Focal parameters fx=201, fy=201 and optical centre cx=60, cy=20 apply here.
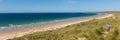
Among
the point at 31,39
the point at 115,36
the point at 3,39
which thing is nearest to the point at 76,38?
the point at 115,36

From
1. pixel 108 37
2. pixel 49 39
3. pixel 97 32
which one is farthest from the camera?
pixel 49 39

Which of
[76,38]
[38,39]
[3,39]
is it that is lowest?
[3,39]

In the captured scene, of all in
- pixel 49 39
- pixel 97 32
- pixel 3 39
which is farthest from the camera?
pixel 3 39

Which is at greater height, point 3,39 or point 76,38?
point 76,38

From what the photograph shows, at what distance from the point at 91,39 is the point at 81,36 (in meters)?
0.76

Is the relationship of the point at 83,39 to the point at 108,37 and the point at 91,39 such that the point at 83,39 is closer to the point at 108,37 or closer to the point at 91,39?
the point at 91,39

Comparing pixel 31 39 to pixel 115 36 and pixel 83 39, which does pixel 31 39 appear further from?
pixel 115 36

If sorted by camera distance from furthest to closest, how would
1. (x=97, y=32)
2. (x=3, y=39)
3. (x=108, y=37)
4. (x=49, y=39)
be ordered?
(x=3, y=39), (x=49, y=39), (x=97, y=32), (x=108, y=37)

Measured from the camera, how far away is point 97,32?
13.1 m

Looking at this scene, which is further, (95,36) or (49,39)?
(49,39)

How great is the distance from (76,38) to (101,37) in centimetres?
153

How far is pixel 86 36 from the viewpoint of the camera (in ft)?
40.8

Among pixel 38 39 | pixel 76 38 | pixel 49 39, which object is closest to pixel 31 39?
pixel 38 39

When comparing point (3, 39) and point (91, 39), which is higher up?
point (91, 39)
